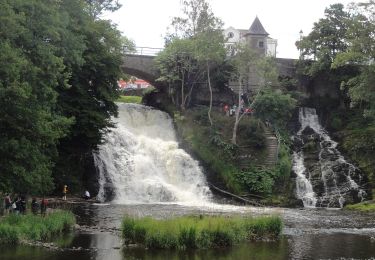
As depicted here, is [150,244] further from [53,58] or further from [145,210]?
[145,210]

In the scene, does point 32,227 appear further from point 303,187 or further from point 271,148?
point 271,148

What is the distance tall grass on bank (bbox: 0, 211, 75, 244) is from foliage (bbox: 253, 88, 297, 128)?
29436 mm

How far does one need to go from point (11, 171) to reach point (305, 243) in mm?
12656

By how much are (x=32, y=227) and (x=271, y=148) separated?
3144 cm

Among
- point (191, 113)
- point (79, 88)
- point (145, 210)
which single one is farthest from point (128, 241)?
point (191, 113)

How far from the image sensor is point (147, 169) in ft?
143

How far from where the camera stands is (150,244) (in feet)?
63.5

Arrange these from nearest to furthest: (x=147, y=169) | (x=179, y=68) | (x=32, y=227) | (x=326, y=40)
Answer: (x=32, y=227) < (x=147, y=169) < (x=179, y=68) < (x=326, y=40)

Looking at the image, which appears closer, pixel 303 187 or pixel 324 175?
pixel 303 187

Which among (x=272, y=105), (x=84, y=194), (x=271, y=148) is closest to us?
(x=84, y=194)

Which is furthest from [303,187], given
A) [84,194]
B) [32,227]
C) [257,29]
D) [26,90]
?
[257,29]

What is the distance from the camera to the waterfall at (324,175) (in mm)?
43156

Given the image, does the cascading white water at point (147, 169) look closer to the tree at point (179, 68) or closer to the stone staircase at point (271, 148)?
the tree at point (179, 68)

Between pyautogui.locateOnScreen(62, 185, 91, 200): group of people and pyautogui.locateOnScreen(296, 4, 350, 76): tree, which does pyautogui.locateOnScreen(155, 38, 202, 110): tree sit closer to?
pyautogui.locateOnScreen(296, 4, 350, 76): tree
